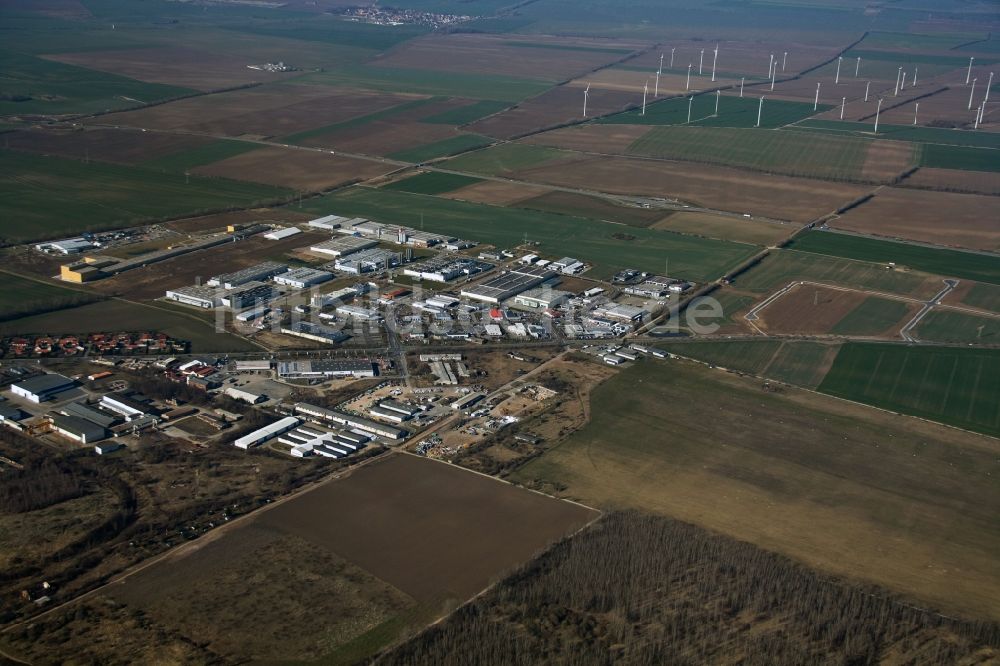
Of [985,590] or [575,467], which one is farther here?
[575,467]

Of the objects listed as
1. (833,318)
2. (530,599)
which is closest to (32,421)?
(530,599)

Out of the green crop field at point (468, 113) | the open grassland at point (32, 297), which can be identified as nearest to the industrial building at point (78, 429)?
the open grassland at point (32, 297)

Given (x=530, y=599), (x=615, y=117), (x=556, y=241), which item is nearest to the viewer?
(x=530, y=599)

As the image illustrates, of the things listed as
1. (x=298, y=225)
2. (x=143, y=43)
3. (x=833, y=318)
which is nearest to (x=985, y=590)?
(x=833, y=318)

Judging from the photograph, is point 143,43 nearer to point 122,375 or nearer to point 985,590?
point 122,375

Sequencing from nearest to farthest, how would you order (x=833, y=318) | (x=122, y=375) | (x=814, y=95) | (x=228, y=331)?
(x=122, y=375), (x=228, y=331), (x=833, y=318), (x=814, y=95)

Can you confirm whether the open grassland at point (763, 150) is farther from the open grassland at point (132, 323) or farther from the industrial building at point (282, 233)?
the open grassland at point (132, 323)

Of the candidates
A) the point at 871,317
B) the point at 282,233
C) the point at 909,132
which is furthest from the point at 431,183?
the point at 909,132

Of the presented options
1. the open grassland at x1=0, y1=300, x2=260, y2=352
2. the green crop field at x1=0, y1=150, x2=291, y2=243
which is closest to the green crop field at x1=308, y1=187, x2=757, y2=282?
the green crop field at x1=0, y1=150, x2=291, y2=243
